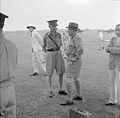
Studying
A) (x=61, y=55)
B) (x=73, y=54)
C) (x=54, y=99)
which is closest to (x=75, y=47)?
(x=73, y=54)

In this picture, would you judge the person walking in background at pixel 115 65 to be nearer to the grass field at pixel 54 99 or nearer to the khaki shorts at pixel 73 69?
the grass field at pixel 54 99

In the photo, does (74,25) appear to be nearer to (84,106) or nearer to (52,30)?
(52,30)

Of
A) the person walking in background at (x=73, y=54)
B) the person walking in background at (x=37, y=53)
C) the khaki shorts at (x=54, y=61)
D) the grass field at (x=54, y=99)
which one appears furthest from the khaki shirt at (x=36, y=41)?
the person walking in background at (x=73, y=54)

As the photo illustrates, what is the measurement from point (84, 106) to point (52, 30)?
6.60ft

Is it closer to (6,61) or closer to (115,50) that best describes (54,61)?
(115,50)

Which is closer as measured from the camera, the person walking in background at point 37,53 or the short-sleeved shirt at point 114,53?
the short-sleeved shirt at point 114,53

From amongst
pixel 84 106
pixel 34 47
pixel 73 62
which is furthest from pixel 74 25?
pixel 34 47

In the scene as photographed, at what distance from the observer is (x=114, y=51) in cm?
565

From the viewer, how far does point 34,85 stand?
821 cm

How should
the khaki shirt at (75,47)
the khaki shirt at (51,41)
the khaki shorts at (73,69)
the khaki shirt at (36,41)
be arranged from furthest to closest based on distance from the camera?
1. the khaki shirt at (36,41)
2. the khaki shirt at (51,41)
3. the khaki shorts at (73,69)
4. the khaki shirt at (75,47)

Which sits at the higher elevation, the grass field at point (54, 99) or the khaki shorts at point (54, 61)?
the khaki shorts at point (54, 61)

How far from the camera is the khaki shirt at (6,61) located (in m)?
3.23

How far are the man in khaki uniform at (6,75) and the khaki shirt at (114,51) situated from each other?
2797mm

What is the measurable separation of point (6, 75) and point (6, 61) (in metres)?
0.17
